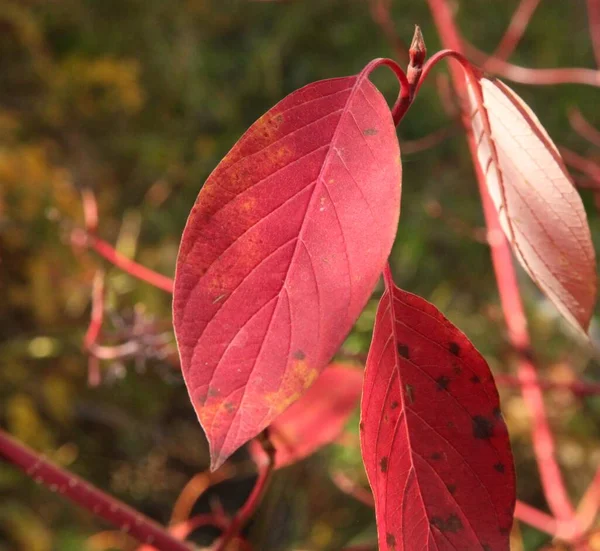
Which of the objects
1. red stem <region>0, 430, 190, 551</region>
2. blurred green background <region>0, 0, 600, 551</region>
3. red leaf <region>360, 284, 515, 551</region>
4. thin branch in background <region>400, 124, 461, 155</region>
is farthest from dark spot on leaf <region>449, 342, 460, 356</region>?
blurred green background <region>0, 0, 600, 551</region>

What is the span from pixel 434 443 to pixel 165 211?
3.76ft

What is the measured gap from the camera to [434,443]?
20 cm

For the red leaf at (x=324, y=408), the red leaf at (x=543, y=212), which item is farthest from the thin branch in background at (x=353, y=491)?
the red leaf at (x=543, y=212)

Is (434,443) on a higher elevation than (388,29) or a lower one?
lower

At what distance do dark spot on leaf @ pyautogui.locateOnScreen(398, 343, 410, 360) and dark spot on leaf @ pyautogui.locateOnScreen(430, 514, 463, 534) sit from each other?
49 mm

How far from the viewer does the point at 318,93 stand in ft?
0.62

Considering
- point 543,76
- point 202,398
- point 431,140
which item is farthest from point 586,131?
point 202,398

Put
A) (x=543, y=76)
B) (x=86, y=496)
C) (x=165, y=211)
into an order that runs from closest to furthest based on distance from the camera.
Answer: (x=86, y=496) < (x=543, y=76) < (x=165, y=211)

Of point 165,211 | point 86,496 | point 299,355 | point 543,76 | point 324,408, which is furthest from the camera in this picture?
point 165,211

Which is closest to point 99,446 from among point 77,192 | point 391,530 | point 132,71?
point 77,192

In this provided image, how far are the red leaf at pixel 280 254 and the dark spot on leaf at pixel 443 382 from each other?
53 millimetres

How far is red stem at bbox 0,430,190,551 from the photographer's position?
0.29 meters

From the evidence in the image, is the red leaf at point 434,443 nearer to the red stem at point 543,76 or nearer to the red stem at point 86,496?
the red stem at point 86,496

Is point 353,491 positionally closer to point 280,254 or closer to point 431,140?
point 431,140
